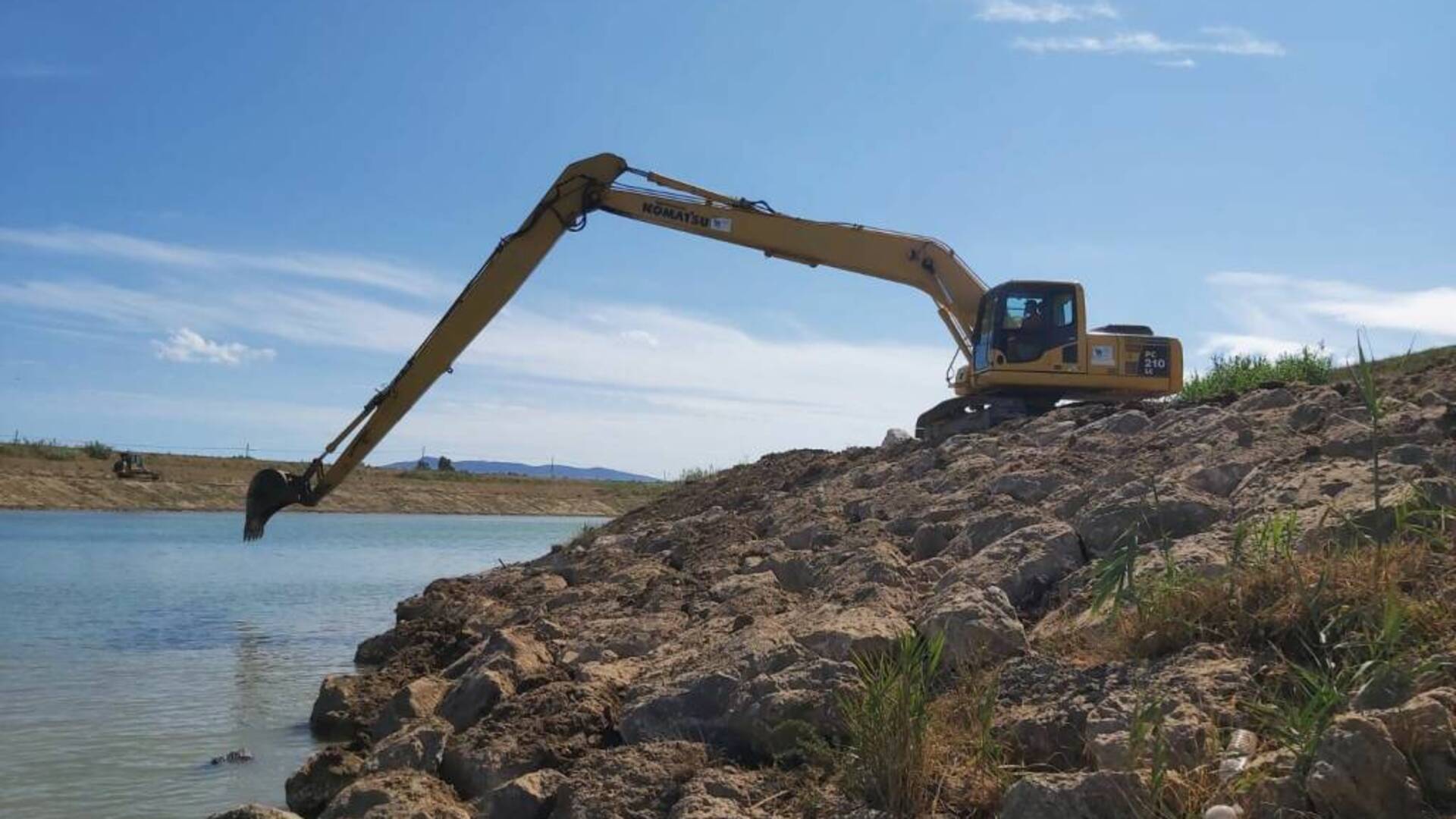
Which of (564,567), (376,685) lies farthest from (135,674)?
(564,567)

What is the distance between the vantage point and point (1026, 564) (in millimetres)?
8445

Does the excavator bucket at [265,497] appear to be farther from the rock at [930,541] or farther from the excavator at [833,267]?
the rock at [930,541]

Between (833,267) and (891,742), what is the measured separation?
1280 cm

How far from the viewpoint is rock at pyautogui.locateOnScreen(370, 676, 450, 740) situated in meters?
9.06

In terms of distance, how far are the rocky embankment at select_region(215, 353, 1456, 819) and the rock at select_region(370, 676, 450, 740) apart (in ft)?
0.07

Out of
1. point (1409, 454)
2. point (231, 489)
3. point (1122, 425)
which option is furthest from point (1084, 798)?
point (231, 489)

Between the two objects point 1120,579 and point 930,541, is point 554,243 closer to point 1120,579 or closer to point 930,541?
point 930,541

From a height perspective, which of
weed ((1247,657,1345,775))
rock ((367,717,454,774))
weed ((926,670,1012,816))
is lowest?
rock ((367,717,454,774))

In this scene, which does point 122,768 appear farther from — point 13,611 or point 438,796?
point 13,611

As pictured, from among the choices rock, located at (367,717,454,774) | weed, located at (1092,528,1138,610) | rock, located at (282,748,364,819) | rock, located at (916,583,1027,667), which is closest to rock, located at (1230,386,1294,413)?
rock, located at (916,583,1027,667)

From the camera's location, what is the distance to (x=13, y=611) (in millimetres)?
17859

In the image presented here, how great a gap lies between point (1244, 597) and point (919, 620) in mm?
1947

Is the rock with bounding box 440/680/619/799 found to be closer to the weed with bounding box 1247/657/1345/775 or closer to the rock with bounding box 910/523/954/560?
the rock with bounding box 910/523/954/560

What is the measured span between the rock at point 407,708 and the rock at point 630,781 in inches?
104
